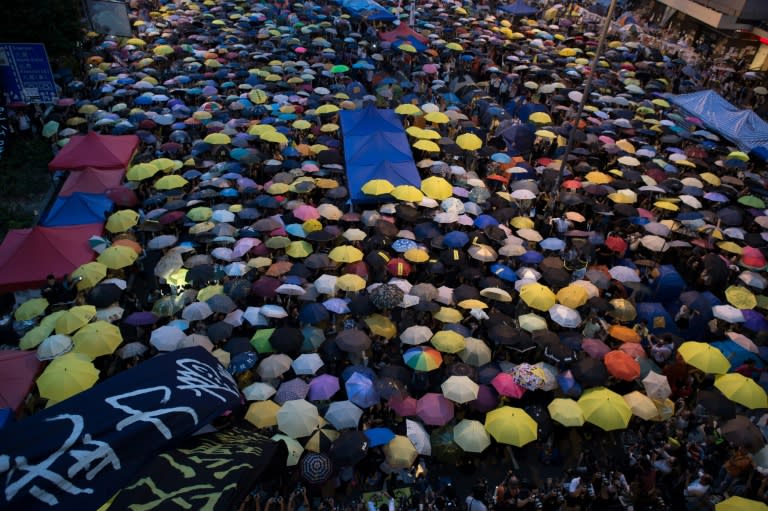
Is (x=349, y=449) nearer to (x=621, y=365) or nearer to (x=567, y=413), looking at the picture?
(x=567, y=413)

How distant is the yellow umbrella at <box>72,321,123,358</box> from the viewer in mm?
9188

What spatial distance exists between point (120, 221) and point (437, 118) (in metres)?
10.3

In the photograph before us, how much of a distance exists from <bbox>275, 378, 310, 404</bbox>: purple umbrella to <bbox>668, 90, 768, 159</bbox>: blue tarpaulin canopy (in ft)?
56.4

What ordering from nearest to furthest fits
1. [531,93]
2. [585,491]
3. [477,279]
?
[585,491] < [477,279] < [531,93]

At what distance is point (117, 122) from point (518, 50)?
1852 centimetres

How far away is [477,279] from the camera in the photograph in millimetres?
11984

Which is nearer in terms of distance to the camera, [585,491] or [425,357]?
[585,491]

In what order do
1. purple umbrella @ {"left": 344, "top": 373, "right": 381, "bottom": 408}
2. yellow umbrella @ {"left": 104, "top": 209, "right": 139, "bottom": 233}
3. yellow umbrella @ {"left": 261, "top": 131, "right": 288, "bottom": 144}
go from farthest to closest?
yellow umbrella @ {"left": 261, "top": 131, "right": 288, "bottom": 144} < yellow umbrella @ {"left": 104, "top": 209, "right": 139, "bottom": 233} < purple umbrella @ {"left": 344, "top": 373, "right": 381, "bottom": 408}

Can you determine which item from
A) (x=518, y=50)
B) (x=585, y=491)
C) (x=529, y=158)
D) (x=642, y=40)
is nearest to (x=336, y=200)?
(x=529, y=158)

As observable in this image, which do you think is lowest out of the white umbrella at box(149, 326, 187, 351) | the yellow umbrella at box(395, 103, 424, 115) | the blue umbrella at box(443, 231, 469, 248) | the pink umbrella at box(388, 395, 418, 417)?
the white umbrella at box(149, 326, 187, 351)

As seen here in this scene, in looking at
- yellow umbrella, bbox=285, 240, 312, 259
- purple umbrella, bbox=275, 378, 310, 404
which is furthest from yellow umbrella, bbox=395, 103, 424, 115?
purple umbrella, bbox=275, 378, 310, 404

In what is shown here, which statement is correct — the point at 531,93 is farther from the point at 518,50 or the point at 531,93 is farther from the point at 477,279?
the point at 477,279

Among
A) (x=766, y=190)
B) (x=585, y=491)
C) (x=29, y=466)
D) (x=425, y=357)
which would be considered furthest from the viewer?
(x=766, y=190)

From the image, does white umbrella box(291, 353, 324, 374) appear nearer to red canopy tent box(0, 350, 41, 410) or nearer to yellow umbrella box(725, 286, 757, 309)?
red canopy tent box(0, 350, 41, 410)
